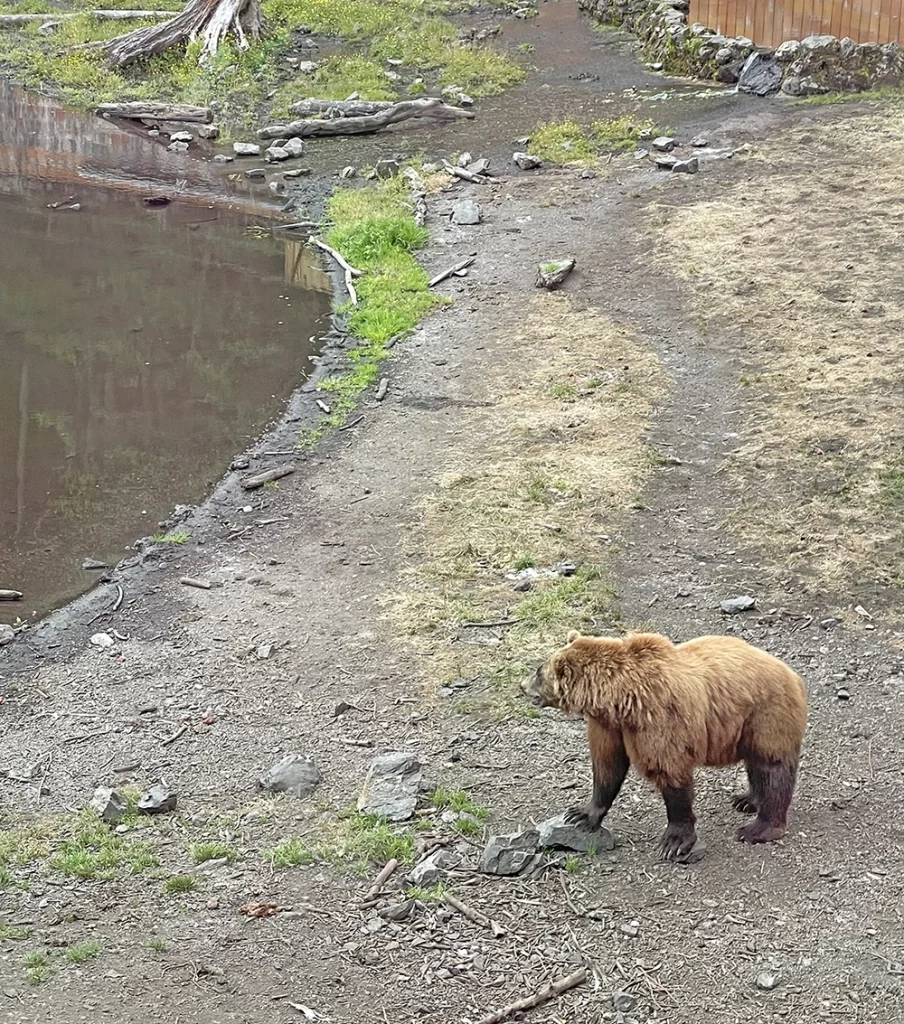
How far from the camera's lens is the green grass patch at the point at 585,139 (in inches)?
747

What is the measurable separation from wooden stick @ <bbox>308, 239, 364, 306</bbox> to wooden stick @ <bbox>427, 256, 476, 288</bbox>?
2.82 feet

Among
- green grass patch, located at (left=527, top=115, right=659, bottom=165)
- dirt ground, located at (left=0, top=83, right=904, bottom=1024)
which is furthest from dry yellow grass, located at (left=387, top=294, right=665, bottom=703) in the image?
green grass patch, located at (left=527, top=115, right=659, bottom=165)

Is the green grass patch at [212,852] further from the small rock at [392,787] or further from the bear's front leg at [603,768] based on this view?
the bear's front leg at [603,768]

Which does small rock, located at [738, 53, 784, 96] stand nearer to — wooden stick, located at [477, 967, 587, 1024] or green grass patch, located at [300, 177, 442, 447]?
green grass patch, located at [300, 177, 442, 447]

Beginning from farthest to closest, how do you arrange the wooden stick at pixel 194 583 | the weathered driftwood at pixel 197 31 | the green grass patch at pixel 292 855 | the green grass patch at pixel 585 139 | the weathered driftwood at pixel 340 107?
the weathered driftwood at pixel 197 31
the weathered driftwood at pixel 340 107
the green grass patch at pixel 585 139
the wooden stick at pixel 194 583
the green grass patch at pixel 292 855

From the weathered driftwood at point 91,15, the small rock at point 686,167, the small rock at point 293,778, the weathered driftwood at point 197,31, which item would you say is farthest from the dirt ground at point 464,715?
the weathered driftwood at point 91,15

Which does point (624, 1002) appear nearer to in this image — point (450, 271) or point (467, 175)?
point (450, 271)

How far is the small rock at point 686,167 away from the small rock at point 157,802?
514 inches

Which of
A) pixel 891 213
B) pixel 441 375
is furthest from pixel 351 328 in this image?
pixel 891 213

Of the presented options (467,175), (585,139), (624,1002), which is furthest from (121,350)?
(624,1002)

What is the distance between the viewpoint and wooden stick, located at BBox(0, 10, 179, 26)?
93.3ft

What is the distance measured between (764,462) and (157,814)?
5653 millimetres

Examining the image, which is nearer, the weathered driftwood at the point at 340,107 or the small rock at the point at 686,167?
the small rock at the point at 686,167

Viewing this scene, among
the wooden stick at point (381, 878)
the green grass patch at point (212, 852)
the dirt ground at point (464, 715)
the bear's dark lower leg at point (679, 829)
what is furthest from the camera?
the green grass patch at point (212, 852)
